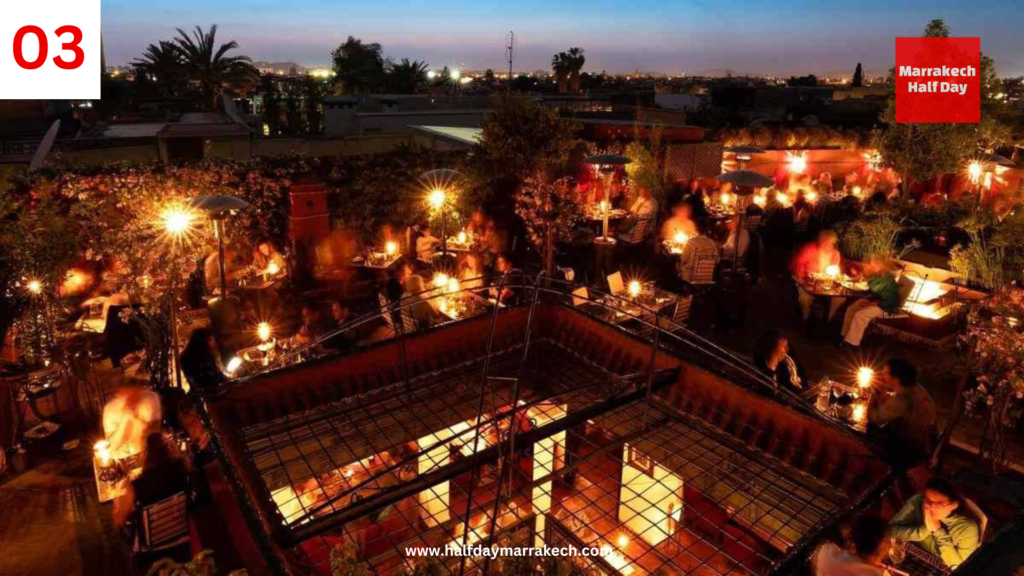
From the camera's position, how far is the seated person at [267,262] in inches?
373

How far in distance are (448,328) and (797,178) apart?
16598mm

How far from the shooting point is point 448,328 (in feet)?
13.5

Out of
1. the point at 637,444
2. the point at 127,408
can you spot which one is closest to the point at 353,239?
the point at 127,408

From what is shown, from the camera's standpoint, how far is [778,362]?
6.28 metres

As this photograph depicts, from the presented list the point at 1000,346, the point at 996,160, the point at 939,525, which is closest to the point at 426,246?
the point at 1000,346

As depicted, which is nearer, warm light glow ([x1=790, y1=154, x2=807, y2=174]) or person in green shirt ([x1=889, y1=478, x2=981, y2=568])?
person in green shirt ([x1=889, y1=478, x2=981, y2=568])

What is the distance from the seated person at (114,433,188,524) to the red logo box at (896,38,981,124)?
52.1ft

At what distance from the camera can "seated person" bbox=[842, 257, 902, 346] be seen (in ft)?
28.5

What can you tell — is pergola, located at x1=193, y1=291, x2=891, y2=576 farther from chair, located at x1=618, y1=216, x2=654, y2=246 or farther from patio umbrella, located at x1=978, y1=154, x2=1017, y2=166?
patio umbrella, located at x1=978, y1=154, x2=1017, y2=166

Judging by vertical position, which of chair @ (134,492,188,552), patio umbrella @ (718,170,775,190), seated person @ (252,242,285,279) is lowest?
chair @ (134,492,188,552)

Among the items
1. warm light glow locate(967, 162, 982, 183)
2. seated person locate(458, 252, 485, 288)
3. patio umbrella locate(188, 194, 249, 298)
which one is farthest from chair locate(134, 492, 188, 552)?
warm light glow locate(967, 162, 982, 183)

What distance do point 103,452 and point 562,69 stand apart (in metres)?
54.7

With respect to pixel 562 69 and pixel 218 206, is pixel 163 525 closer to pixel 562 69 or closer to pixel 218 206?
pixel 218 206

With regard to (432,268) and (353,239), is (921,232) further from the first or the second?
(353,239)
